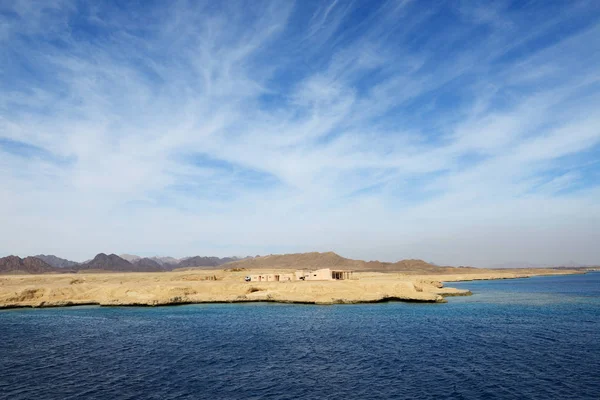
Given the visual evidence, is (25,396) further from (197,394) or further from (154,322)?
(154,322)

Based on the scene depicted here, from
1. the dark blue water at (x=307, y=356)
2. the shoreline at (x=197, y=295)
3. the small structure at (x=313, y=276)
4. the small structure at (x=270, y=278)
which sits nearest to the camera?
the dark blue water at (x=307, y=356)

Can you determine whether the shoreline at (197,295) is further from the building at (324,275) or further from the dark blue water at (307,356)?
the building at (324,275)

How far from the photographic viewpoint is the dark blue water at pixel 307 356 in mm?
28656

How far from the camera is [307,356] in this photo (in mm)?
37875

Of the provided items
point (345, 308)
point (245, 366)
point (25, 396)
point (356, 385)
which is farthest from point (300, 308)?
point (25, 396)

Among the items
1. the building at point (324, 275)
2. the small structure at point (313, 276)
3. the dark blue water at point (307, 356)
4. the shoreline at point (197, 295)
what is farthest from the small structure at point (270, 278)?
the dark blue water at point (307, 356)

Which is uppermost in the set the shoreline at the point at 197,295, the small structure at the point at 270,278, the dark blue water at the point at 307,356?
the small structure at the point at 270,278

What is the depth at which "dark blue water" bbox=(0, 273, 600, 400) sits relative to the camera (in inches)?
1128

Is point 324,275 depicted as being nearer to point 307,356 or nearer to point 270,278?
point 270,278

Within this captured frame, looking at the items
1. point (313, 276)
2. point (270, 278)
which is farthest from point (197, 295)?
point (313, 276)

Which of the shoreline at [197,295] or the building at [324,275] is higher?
the building at [324,275]

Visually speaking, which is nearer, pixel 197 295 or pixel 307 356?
pixel 307 356

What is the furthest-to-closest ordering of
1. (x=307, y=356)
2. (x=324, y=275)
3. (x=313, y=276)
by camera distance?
1. (x=313, y=276)
2. (x=324, y=275)
3. (x=307, y=356)

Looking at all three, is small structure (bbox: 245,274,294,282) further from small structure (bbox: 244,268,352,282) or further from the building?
the building
